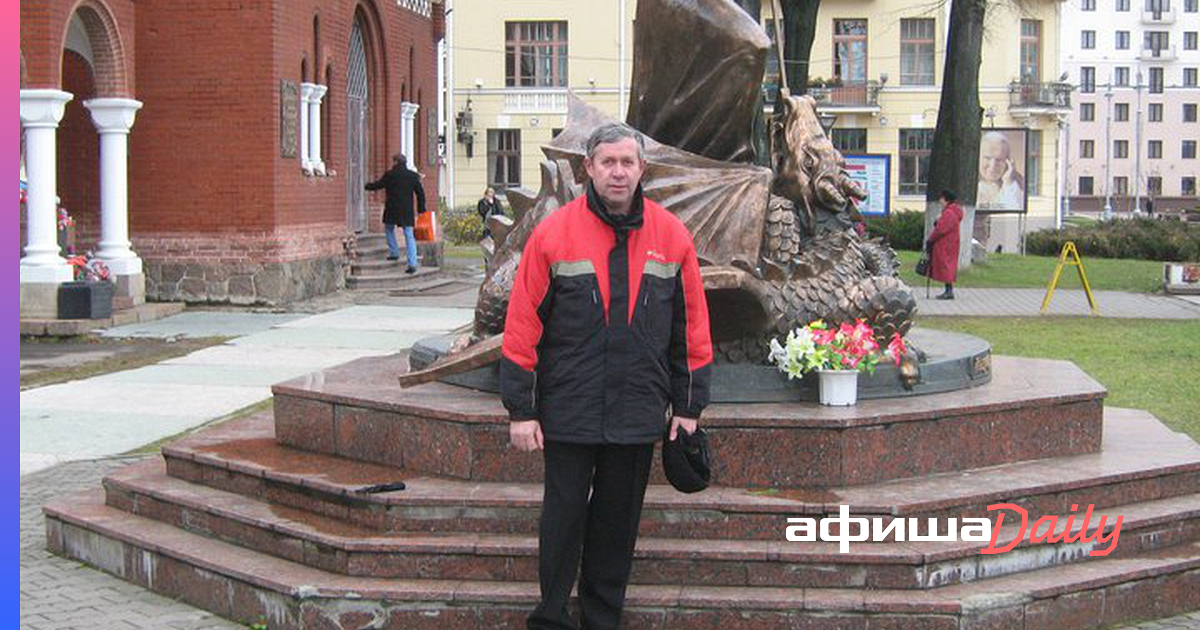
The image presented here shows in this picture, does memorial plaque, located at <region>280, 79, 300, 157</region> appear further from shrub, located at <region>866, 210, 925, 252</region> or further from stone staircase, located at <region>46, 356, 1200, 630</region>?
shrub, located at <region>866, 210, 925, 252</region>

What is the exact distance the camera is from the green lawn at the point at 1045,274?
26.9 metres

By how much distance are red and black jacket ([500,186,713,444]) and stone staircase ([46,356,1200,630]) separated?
0.95 m

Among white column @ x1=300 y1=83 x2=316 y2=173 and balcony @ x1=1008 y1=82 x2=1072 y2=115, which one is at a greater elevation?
balcony @ x1=1008 y1=82 x2=1072 y2=115

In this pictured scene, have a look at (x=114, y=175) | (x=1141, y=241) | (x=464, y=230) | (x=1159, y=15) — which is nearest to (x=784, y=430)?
(x=114, y=175)

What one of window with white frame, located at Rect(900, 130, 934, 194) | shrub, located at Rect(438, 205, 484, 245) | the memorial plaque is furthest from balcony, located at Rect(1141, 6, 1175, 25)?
the memorial plaque

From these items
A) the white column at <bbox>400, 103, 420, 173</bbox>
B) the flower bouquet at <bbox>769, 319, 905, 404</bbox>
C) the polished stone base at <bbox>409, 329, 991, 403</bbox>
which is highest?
the white column at <bbox>400, 103, 420, 173</bbox>

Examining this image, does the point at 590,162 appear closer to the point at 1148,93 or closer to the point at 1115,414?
the point at 1115,414

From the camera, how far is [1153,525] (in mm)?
6836

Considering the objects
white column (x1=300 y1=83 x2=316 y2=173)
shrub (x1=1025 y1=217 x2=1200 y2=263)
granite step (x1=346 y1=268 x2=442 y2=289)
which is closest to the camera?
white column (x1=300 y1=83 x2=316 y2=173)

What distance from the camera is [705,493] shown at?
6488 mm

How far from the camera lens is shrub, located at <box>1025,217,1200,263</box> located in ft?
121

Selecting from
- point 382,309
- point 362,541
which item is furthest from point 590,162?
point 382,309

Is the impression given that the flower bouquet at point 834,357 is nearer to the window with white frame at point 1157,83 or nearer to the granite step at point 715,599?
the granite step at point 715,599

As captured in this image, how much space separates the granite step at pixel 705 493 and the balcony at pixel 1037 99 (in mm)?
42926
